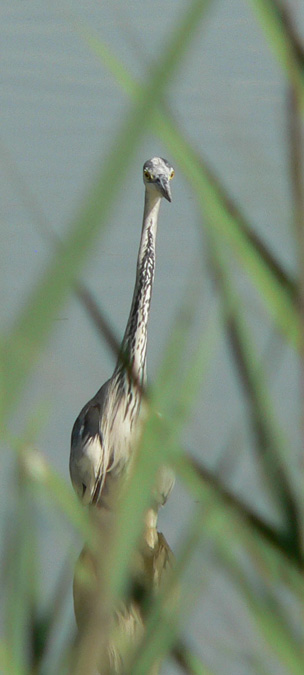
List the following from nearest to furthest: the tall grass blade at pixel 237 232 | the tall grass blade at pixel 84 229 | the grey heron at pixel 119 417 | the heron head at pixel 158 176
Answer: the tall grass blade at pixel 84 229 → the tall grass blade at pixel 237 232 → the grey heron at pixel 119 417 → the heron head at pixel 158 176

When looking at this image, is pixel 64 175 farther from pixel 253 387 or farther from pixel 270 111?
pixel 253 387

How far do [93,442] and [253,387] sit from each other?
2.87 m

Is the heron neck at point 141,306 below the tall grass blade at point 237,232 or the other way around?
the other way around

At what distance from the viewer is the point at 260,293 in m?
0.65

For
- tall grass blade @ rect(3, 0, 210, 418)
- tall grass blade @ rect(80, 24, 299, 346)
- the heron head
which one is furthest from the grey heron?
tall grass blade @ rect(3, 0, 210, 418)

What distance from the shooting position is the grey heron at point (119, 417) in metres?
3.47

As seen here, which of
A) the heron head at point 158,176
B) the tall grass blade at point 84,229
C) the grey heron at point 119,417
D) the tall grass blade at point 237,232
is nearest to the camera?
the tall grass blade at point 84,229

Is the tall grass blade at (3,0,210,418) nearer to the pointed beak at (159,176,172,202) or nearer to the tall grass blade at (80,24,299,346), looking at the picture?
the tall grass blade at (80,24,299,346)

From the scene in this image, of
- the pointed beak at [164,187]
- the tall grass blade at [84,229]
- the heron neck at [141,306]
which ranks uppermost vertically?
the pointed beak at [164,187]

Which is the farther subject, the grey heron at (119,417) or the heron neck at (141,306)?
the heron neck at (141,306)

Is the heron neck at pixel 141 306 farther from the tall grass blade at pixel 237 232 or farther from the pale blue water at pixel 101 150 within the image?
the tall grass blade at pixel 237 232

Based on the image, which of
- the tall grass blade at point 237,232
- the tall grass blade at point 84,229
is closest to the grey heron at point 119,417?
the tall grass blade at point 237,232

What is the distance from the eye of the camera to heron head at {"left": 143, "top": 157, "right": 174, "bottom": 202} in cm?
360

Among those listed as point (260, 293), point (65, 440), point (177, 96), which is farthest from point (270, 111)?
point (260, 293)
